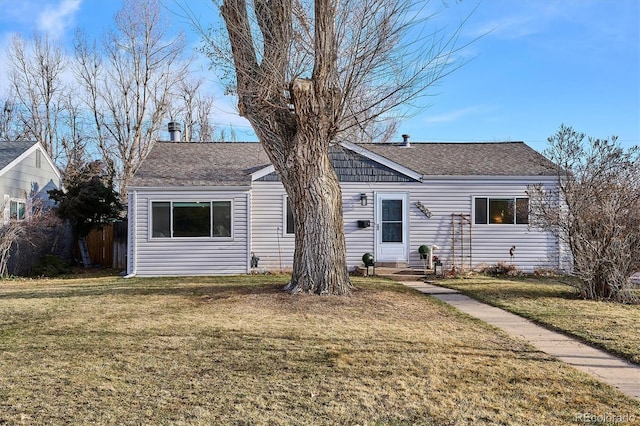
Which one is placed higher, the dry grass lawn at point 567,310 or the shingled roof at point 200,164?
the shingled roof at point 200,164

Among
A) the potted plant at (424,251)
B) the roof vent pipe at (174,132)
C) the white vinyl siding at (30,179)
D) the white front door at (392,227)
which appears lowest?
the potted plant at (424,251)

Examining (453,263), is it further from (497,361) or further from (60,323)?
(60,323)

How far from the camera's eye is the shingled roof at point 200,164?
493 inches

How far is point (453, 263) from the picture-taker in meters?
13.1

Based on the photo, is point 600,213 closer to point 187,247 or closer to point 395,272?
point 395,272

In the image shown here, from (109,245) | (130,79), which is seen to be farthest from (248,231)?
(130,79)

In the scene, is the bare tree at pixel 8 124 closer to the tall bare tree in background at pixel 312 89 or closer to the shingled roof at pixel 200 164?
the shingled roof at pixel 200 164

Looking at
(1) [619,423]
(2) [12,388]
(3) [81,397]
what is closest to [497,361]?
(1) [619,423]

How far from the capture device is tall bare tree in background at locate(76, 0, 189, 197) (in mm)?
22953

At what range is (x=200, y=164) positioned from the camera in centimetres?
1388

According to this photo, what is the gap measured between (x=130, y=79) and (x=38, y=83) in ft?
16.7

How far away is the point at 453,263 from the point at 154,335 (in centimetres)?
962

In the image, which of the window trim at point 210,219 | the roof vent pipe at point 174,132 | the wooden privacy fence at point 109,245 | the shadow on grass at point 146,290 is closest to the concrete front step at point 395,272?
the shadow on grass at point 146,290

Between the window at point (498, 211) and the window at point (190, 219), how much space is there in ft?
23.7
